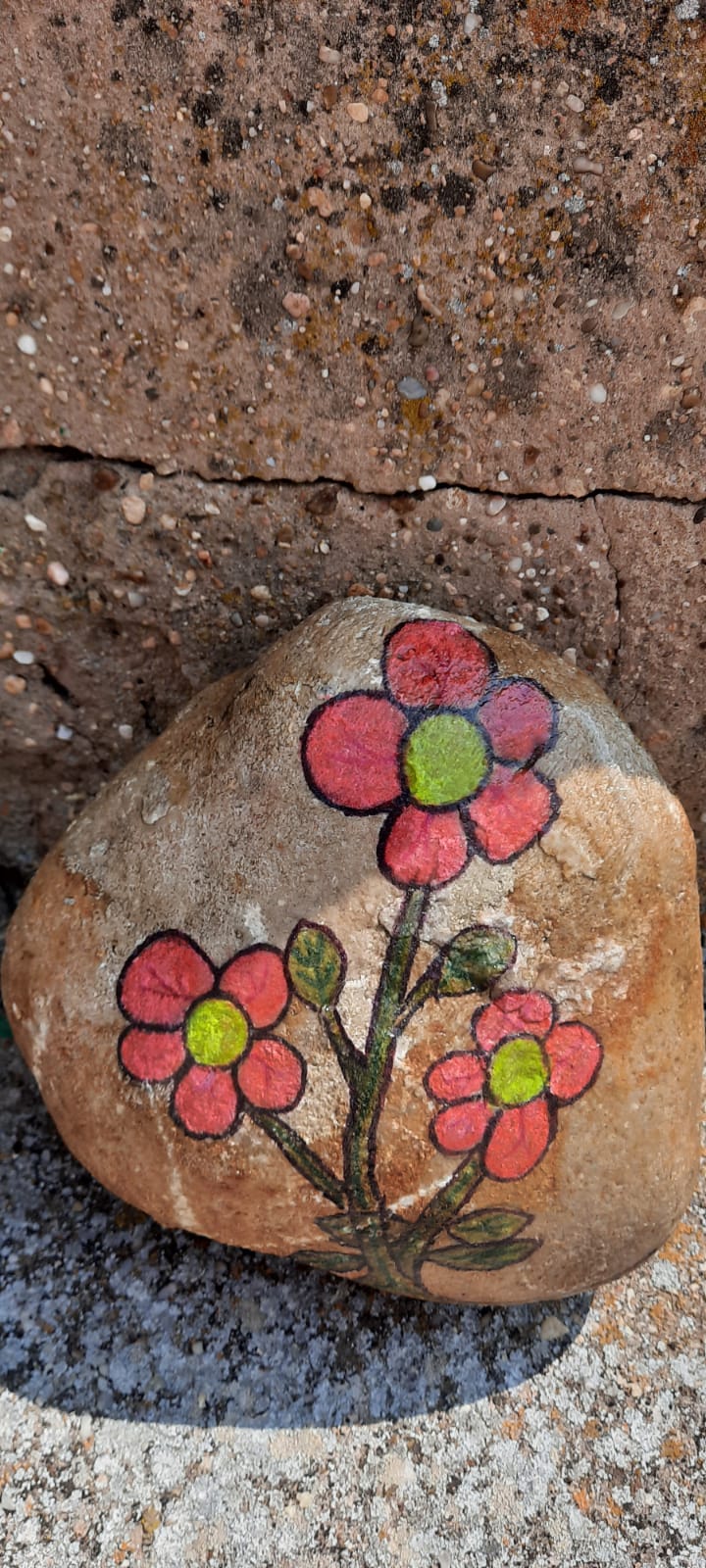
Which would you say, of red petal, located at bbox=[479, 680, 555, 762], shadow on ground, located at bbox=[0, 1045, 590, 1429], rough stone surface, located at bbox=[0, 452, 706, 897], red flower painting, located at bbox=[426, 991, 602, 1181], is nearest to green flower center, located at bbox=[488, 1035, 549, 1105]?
red flower painting, located at bbox=[426, 991, 602, 1181]

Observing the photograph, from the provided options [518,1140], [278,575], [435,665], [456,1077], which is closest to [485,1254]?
[518,1140]

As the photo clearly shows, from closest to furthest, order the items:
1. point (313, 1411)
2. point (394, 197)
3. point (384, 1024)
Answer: point (384, 1024) < point (394, 197) < point (313, 1411)

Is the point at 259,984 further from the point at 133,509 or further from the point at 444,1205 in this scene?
the point at 133,509

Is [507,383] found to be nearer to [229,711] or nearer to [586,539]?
[586,539]

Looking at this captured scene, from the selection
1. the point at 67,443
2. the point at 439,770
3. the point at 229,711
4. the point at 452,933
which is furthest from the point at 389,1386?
the point at 67,443

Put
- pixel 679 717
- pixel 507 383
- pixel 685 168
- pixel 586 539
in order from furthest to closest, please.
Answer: pixel 679 717 → pixel 586 539 → pixel 507 383 → pixel 685 168

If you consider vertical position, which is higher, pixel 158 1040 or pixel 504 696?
pixel 504 696
